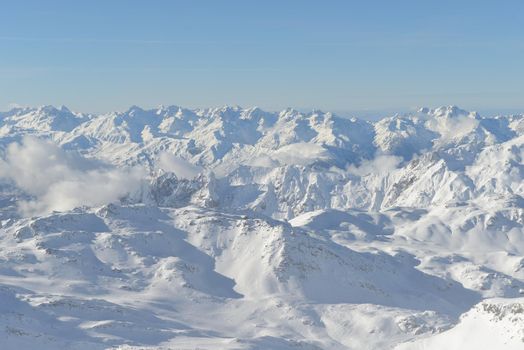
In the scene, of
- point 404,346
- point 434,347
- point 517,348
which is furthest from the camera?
point 404,346

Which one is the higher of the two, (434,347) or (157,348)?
(434,347)

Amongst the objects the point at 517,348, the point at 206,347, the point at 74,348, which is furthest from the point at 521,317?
the point at 74,348

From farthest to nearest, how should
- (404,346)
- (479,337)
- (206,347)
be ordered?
(206,347) < (404,346) < (479,337)

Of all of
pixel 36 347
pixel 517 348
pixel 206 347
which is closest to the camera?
pixel 517 348

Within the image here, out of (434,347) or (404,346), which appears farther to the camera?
(404,346)

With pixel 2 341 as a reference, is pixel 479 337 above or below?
above

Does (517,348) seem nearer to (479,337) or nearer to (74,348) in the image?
(479,337)

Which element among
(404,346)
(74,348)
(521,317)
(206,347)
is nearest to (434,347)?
(404,346)

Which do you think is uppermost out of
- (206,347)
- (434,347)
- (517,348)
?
(517,348)

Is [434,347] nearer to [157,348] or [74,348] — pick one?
[157,348]
